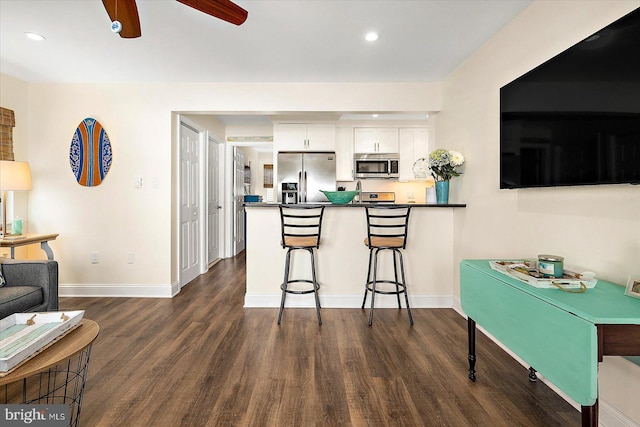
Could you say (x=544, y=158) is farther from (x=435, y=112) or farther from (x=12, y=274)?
(x=12, y=274)

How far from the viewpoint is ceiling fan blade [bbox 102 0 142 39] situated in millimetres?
1718

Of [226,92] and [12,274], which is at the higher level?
[226,92]

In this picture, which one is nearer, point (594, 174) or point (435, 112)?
point (594, 174)

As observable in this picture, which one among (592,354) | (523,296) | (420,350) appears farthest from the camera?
(420,350)

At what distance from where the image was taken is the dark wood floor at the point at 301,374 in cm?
169

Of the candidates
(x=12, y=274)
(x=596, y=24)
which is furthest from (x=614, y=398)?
(x=12, y=274)

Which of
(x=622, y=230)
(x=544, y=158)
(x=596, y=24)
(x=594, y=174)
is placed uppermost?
(x=596, y=24)

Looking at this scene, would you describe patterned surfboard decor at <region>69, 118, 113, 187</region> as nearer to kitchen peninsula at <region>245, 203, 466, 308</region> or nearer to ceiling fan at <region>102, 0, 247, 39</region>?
kitchen peninsula at <region>245, 203, 466, 308</region>

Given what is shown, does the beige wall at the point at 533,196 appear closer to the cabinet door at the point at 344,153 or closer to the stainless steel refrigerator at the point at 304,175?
the stainless steel refrigerator at the point at 304,175

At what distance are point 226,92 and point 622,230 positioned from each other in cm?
361

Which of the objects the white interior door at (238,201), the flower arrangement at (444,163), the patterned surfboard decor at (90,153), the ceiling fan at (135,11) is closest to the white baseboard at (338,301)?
the flower arrangement at (444,163)

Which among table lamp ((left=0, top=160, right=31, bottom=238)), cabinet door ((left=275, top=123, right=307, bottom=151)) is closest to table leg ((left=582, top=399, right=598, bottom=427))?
table lamp ((left=0, top=160, right=31, bottom=238))

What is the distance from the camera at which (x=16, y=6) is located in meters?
2.25

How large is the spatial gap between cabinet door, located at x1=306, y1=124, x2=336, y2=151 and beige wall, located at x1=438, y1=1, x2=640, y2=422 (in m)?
2.09
